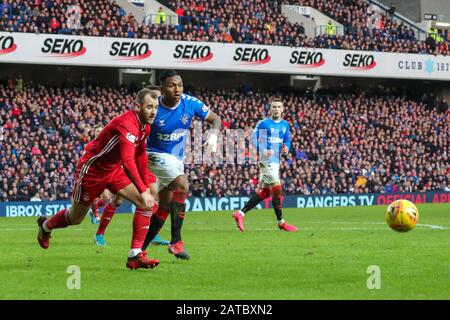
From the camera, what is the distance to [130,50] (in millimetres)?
42969

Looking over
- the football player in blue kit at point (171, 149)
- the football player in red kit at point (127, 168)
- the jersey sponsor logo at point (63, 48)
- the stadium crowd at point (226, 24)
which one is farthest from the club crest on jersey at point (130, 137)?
the jersey sponsor logo at point (63, 48)

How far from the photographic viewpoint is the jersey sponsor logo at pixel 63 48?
133 ft

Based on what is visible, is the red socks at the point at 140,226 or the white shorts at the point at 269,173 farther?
the white shorts at the point at 269,173

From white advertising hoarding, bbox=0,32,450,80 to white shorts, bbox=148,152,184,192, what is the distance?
90.4ft

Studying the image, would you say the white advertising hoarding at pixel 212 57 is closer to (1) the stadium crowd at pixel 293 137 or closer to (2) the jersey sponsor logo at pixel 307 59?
(2) the jersey sponsor logo at pixel 307 59

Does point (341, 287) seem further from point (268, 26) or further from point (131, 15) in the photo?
point (268, 26)

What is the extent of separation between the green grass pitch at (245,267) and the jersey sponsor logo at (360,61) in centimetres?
3188

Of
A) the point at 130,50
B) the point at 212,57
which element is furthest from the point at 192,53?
the point at 130,50

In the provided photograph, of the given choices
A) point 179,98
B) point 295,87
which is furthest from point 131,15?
point 179,98

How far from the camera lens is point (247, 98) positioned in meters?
46.5

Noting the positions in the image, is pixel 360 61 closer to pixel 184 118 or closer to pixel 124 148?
pixel 184 118

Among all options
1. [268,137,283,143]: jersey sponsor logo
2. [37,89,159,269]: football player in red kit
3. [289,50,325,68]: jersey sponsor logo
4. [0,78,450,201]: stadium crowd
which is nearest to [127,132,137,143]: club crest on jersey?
[37,89,159,269]: football player in red kit

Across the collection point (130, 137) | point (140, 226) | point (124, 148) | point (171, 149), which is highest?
point (130, 137)

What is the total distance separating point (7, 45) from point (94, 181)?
2923cm
